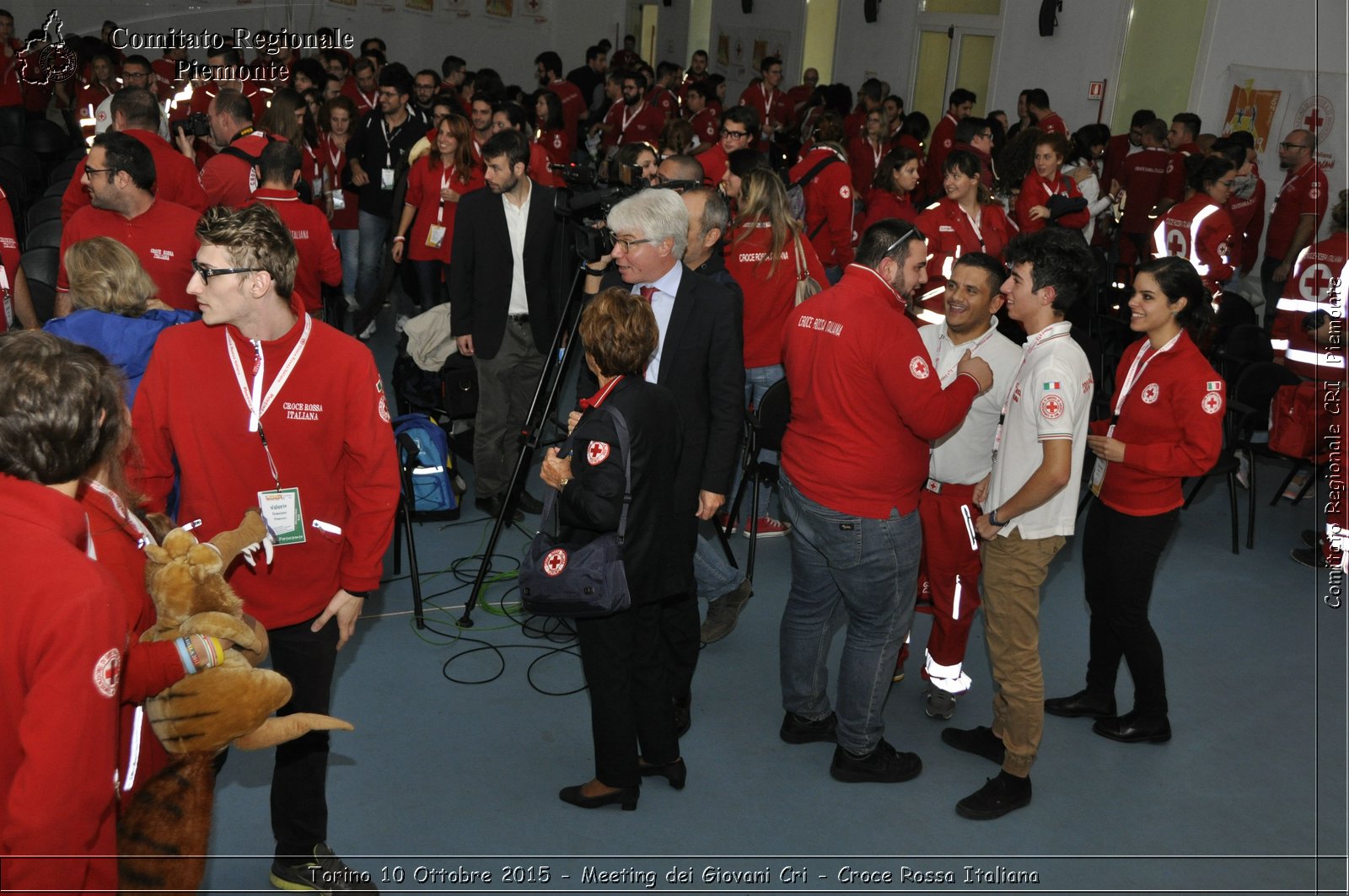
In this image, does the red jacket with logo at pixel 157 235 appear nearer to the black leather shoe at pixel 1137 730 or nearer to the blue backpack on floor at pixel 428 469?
the blue backpack on floor at pixel 428 469

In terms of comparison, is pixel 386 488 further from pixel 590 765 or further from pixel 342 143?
pixel 342 143

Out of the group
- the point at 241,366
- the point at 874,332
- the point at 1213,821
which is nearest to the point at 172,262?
the point at 241,366

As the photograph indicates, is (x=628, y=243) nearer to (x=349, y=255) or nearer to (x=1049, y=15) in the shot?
(x=349, y=255)

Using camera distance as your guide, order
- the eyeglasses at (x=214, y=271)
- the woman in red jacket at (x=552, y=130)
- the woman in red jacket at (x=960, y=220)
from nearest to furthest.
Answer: the eyeglasses at (x=214, y=271)
the woman in red jacket at (x=960, y=220)
the woman in red jacket at (x=552, y=130)

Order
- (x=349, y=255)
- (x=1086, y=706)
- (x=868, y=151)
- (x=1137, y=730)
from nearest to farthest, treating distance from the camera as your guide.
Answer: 1. (x=1137, y=730)
2. (x=1086, y=706)
3. (x=349, y=255)
4. (x=868, y=151)

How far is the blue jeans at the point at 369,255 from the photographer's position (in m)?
7.48

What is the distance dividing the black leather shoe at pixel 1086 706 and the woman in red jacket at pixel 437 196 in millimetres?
4154

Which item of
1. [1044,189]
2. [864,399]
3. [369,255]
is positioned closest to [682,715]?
[864,399]

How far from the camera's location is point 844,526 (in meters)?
3.04

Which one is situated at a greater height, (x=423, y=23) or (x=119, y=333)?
(x=423, y=23)

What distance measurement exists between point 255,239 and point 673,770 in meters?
1.95

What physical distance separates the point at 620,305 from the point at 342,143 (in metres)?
5.85

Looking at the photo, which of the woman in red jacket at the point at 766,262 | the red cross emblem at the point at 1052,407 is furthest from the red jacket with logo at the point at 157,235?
the red cross emblem at the point at 1052,407

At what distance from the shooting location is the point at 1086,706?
3781mm
